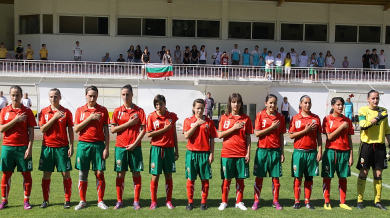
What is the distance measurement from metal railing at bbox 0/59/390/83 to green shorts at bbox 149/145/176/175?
1741cm

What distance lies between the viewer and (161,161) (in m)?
7.23

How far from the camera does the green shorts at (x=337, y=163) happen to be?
24.1 feet

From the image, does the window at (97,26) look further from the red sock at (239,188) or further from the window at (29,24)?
the red sock at (239,188)

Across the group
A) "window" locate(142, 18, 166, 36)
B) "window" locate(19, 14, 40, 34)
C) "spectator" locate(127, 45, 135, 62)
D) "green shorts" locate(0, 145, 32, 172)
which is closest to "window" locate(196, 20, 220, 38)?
"window" locate(142, 18, 166, 36)

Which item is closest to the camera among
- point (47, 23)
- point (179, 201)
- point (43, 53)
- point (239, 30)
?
point (179, 201)

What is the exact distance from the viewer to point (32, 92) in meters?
22.8

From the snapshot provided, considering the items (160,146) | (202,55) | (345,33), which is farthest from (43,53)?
(160,146)

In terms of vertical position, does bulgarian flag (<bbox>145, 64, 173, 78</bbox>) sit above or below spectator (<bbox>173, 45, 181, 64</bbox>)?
below

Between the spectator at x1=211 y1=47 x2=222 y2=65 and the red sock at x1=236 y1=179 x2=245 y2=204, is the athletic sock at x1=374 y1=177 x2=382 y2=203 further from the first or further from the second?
the spectator at x1=211 y1=47 x2=222 y2=65

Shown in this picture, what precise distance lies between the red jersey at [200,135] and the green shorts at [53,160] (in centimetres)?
205

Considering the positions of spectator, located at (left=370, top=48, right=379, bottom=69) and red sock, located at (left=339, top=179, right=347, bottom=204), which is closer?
red sock, located at (left=339, top=179, right=347, bottom=204)

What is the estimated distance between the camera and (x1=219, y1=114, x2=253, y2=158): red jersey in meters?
7.24

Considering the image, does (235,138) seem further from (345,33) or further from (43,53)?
(345,33)

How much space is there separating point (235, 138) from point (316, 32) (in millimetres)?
23353
